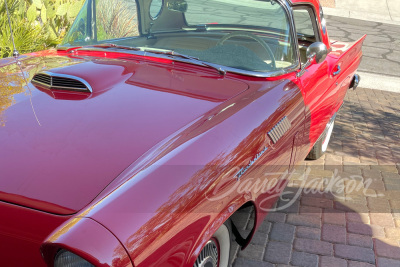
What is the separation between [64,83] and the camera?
8.98 ft

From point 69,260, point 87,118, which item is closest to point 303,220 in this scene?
point 87,118

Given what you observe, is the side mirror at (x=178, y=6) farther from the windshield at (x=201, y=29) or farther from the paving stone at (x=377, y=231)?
the paving stone at (x=377, y=231)

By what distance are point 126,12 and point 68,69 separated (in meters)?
1.05

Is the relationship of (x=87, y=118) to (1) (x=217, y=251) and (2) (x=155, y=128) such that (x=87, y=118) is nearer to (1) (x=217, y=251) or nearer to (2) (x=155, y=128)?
(2) (x=155, y=128)

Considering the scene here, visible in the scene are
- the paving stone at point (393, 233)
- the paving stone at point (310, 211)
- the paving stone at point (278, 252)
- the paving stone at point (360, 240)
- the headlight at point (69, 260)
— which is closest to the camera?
the headlight at point (69, 260)

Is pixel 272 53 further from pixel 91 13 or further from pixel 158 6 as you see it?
pixel 91 13

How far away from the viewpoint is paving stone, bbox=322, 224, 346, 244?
3436 mm

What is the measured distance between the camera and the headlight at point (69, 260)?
165 centimetres

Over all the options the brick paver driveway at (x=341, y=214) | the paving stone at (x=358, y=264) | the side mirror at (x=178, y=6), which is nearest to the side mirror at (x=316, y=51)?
the side mirror at (x=178, y=6)

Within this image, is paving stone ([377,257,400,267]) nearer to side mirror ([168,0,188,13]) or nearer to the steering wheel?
the steering wheel

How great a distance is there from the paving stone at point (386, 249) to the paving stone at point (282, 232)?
58cm

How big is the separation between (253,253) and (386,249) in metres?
0.95

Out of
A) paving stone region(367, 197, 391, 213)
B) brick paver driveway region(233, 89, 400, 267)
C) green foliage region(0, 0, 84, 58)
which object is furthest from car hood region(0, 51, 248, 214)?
green foliage region(0, 0, 84, 58)

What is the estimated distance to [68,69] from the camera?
289cm
